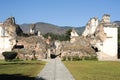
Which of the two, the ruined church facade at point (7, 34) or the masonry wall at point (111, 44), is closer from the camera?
the ruined church facade at point (7, 34)

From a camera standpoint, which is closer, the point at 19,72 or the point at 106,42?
the point at 19,72

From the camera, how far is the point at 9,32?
55750mm

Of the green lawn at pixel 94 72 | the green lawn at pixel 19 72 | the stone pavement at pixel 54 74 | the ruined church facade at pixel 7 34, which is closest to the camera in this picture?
the stone pavement at pixel 54 74

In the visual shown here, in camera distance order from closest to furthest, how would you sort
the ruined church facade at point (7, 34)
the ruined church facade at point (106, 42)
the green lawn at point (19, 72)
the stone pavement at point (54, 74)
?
the stone pavement at point (54, 74), the green lawn at point (19, 72), the ruined church facade at point (7, 34), the ruined church facade at point (106, 42)

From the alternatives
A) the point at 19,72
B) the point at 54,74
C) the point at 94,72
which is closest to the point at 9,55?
Result: the point at 19,72

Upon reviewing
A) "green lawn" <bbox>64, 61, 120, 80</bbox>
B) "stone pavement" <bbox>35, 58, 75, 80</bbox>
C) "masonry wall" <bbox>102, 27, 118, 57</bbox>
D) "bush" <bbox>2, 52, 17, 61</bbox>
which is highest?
"masonry wall" <bbox>102, 27, 118, 57</bbox>

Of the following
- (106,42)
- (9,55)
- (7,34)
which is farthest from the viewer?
(106,42)

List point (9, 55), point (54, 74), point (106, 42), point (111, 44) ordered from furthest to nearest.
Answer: point (106, 42) → point (111, 44) → point (9, 55) → point (54, 74)

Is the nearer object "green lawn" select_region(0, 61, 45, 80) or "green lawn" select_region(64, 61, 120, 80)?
"green lawn" select_region(0, 61, 45, 80)

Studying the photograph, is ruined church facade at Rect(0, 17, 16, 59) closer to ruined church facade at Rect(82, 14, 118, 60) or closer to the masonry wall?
ruined church facade at Rect(82, 14, 118, 60)

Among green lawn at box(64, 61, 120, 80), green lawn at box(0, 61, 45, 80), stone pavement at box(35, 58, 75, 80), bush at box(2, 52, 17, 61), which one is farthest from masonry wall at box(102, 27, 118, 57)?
stone pavement at box(35, 58, 75, 80)

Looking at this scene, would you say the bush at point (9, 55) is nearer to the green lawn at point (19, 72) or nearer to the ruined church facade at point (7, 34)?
the ruined church facade at point (7, 34)

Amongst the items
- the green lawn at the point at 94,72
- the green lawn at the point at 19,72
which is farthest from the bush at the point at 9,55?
the green lawn at the point at 94,72

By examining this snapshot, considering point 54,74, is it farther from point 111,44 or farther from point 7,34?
point 111,44
